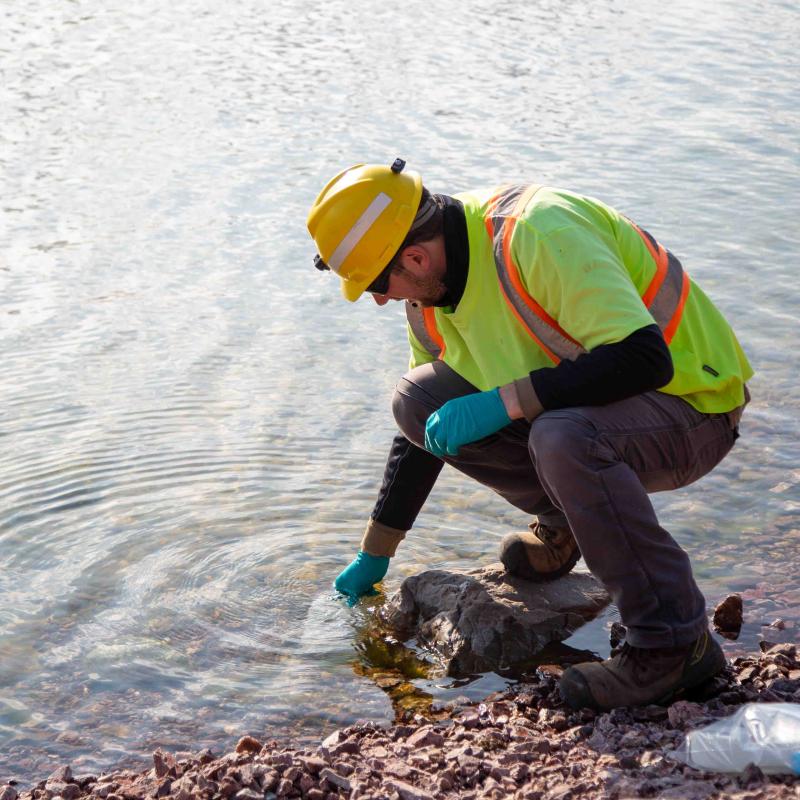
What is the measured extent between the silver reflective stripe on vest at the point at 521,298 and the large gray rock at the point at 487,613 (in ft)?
3.36

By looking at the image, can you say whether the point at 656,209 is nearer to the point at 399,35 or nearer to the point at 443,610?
the point at 443,610

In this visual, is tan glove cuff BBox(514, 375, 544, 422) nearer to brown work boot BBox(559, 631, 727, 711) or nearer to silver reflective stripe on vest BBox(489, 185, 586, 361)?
silver reflective stripe on vest BBox(489, 185, 586, 361)

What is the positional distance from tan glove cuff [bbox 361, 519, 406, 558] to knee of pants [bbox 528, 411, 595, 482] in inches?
39.3

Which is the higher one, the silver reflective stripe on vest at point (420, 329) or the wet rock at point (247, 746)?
the silver reflective stripe on vest at point (420, 329)

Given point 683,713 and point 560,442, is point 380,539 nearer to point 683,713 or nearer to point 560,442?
point 560,442

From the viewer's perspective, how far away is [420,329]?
167 inches

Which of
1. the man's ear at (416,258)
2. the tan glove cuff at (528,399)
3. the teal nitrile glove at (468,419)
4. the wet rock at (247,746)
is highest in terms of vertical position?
the man's ear at (416,258)

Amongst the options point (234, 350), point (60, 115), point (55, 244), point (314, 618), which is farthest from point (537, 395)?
point (60, 115)

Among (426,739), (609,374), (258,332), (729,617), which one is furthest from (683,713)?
(258,332)

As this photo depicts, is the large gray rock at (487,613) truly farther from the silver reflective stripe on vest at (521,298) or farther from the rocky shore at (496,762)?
the silver reflective stripe on vest at (521,298)

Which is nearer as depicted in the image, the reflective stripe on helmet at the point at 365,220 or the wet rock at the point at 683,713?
the wet rock at the point at 683,713

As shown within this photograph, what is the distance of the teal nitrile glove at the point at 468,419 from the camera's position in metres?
3.64

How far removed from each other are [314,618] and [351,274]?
1368 millimetres

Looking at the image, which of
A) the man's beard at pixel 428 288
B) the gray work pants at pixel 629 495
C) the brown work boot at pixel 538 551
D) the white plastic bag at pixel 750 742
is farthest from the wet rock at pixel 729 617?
the man's beard at pixel 428 288
